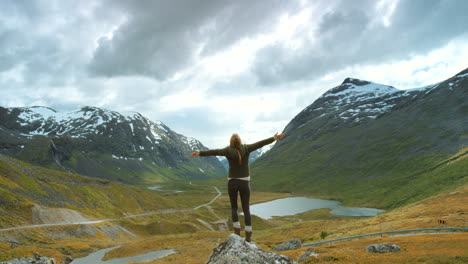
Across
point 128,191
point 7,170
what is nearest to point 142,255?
point 7,170

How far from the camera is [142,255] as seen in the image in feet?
236

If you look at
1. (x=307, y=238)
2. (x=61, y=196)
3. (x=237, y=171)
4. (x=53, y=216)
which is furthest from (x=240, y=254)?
(x=61, y=196)

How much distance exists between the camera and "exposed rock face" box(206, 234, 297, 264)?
1302 centimetres

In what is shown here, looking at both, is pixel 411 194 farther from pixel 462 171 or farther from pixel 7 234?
pixel 7 234

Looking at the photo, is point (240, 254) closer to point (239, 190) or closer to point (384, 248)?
point (239, 190)

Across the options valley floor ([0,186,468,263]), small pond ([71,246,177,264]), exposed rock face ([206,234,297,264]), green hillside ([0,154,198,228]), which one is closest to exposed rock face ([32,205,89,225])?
green hillside ([0,154,198,228])

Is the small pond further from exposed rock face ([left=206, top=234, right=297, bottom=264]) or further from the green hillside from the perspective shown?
exposed rock face ([left=206, top=234, right=297, bottom=264])

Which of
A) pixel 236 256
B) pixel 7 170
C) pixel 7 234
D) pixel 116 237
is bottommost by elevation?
pixel 116 237

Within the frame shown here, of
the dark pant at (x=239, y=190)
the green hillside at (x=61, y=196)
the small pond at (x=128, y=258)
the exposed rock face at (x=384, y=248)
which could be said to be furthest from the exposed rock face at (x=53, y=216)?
the dark pant at (x=239, y=190)

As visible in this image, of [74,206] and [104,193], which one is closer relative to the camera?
[74,206]


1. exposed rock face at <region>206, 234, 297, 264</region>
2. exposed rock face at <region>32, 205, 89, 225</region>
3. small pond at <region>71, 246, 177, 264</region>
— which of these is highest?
exposed rock face at <region>206, 234, 297, 264</region>

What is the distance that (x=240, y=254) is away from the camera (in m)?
13.2

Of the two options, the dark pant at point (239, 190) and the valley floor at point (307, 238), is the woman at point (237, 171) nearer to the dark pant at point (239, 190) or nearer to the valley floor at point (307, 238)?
the dark pant at point (239, 190)

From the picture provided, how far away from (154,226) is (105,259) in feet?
190
